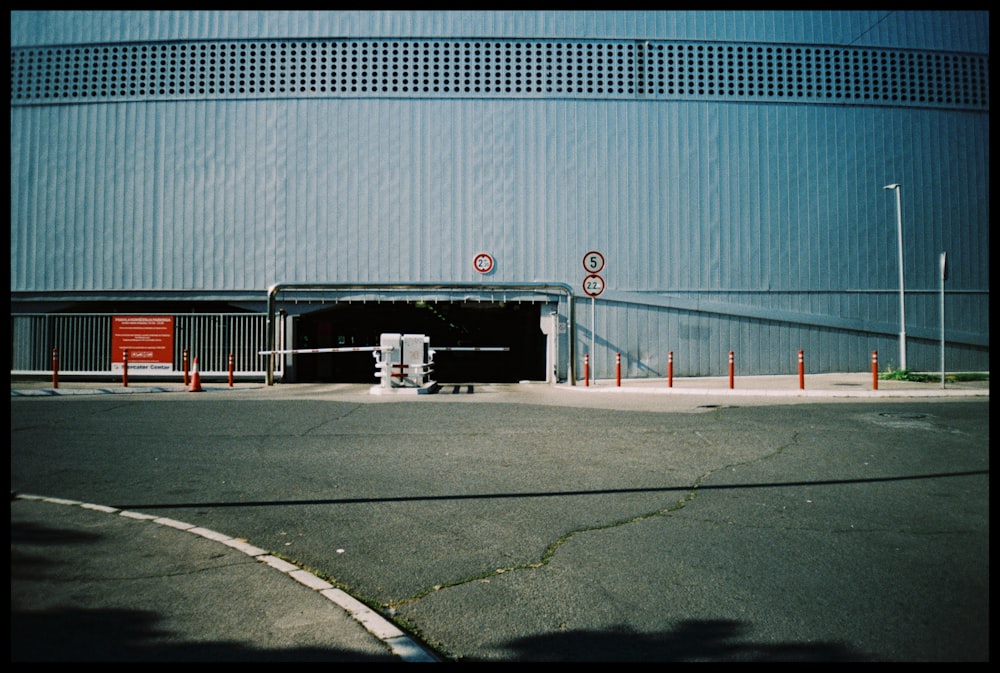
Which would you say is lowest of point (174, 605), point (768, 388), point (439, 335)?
point (174, 605)

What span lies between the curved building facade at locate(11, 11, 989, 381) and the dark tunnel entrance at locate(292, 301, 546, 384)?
78 cm

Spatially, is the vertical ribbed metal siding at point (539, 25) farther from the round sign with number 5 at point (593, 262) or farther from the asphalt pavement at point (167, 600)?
the asphalt pavement at point (167, 600)

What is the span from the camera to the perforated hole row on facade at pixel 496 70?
783 inches

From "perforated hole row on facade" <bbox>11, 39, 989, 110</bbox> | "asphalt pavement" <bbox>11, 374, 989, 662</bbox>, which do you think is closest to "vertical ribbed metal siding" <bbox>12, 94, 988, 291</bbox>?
"perforated hole row on facade" <bbox>11, 39, 989, 110</bbox>

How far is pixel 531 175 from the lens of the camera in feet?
64.8

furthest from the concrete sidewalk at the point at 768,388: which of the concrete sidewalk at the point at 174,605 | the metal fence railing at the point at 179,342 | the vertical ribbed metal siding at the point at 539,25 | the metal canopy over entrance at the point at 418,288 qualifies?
the vertical ribbed metal siding at the point at 539,25

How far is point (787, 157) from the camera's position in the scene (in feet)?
66.1

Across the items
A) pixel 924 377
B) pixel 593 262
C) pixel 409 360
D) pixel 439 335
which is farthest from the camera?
pixel 439 335

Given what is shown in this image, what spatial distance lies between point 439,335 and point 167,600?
94.1 feet

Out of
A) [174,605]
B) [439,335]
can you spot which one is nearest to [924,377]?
[174,605]

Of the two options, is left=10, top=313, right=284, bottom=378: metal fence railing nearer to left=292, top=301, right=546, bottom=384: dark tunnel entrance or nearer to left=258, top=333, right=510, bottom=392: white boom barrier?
left=292, top=301, right=546, bottom=384: dark tunnel entrance

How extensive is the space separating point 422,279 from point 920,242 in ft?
53.7

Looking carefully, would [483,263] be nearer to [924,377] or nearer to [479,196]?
[479,196]

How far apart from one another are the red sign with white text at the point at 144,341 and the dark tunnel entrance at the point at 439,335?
3.52 meters
